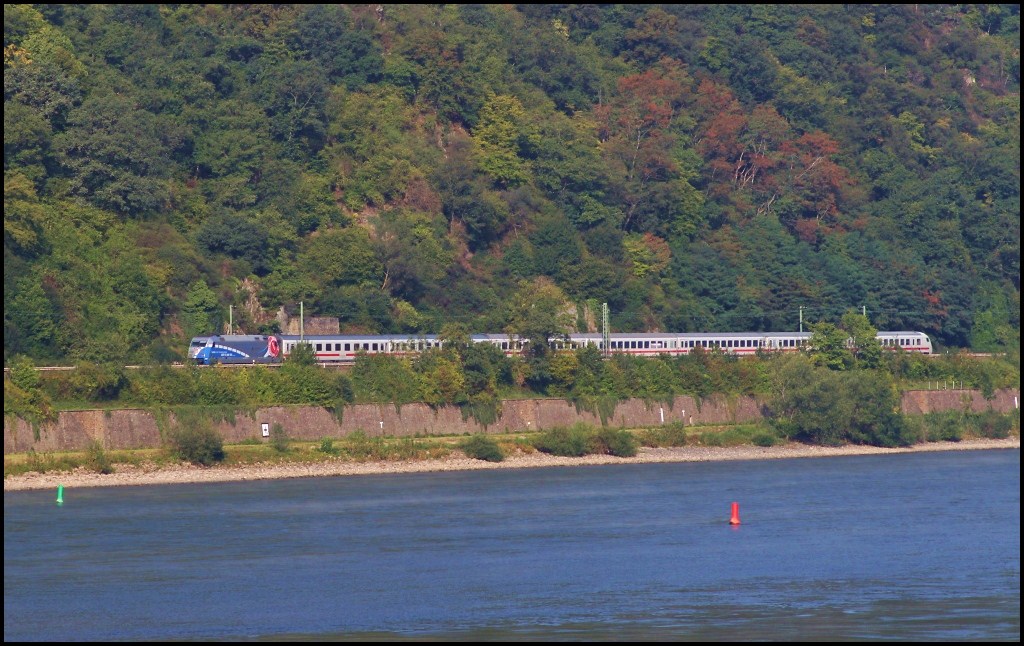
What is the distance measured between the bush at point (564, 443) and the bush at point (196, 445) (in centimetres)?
1240

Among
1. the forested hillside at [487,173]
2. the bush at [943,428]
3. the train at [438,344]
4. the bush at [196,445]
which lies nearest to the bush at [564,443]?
the train at [438,344]

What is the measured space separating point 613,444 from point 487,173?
85.9ft

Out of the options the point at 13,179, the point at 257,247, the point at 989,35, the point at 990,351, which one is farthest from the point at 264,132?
the point at 989,35

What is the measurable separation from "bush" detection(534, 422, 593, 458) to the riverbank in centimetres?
45

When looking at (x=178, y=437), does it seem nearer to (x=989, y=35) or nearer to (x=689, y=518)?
(x=689, y=518)

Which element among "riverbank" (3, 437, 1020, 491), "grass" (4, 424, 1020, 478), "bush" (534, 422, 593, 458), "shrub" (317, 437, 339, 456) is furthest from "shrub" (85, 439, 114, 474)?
"bush" (534, 422, 593, 458)

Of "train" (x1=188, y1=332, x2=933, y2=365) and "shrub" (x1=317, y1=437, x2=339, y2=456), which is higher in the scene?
"train" (x1=188, y1=332, x2=933, y2=365)

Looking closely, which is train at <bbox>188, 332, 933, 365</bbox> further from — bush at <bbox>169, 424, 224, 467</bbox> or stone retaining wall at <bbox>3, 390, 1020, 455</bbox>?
bush at <bbox>169, 424, 224, 467</bbox>

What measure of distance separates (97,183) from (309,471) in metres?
22.4

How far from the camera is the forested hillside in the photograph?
7212 cm

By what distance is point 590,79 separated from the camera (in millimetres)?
98562

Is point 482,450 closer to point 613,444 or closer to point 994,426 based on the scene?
point 613,444

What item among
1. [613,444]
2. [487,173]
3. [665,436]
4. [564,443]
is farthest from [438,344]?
[487,173]

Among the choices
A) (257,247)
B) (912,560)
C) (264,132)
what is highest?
(264,132)
